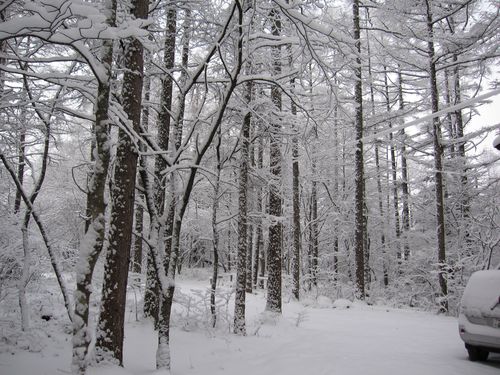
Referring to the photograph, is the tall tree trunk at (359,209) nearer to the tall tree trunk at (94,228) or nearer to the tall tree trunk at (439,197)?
the tall tree trunk at (439,197)

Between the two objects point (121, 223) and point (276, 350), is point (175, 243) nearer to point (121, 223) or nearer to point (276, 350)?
point (121, 223)

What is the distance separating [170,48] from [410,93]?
15636mm

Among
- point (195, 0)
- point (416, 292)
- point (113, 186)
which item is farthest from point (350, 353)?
point (416, 292)

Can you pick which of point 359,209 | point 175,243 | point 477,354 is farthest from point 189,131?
point 359,209

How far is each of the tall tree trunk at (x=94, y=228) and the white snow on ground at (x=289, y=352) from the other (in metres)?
0.63

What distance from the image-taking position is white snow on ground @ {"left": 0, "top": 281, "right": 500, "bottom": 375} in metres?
4.78

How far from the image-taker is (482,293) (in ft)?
17.7

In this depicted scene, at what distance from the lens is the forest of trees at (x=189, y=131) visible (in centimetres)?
370

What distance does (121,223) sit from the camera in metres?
4.48

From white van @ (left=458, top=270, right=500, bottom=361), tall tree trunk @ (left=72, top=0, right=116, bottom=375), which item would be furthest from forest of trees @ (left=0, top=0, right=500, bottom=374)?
white van @ (left=458, top=270, right=500, bottom=361)

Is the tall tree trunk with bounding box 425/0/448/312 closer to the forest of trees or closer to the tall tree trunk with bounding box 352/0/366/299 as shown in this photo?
the forest of trees

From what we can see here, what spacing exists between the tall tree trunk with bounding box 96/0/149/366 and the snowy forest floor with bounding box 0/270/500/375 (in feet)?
1.16

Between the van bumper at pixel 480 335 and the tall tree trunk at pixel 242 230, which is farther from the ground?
the tall tree trunk at pixel 242 230

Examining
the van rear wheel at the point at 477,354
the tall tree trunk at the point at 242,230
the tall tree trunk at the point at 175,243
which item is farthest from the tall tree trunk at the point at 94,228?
the van rear wheel at the point at 477,354
